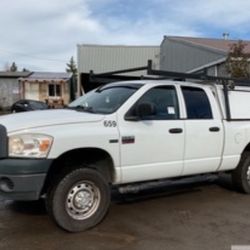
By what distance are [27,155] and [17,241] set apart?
3.35 ft

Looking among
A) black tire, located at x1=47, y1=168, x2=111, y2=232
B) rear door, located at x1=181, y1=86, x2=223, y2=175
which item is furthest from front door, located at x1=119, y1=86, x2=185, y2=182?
black tire, located at x1=47, y1=168, x2=111, y2=232

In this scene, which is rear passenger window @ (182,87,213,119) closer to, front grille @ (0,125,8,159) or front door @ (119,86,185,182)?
front door @ (119,86,185,182)

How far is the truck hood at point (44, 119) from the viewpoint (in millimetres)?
5734

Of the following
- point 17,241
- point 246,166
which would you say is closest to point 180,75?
point 246,166

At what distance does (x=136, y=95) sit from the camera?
22.1 ft

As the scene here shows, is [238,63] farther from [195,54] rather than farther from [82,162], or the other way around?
[82,162]

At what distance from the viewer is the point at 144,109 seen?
642 cm

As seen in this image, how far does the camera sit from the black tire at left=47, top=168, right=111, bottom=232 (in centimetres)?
581

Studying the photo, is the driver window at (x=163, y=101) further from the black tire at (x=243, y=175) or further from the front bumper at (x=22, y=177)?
the front bumper at (x=22, y=177)

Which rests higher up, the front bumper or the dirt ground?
the front bumper

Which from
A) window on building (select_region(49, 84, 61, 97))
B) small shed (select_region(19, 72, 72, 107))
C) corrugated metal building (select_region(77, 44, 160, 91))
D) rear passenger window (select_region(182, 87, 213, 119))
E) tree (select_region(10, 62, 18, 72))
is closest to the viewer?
rear passenger window (select_region(182, 87, 213, 119))

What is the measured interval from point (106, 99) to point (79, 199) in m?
1.62

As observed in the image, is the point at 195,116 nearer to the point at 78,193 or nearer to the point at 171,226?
the point at 171,226

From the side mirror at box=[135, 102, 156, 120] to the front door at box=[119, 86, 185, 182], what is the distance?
9 centimetres
